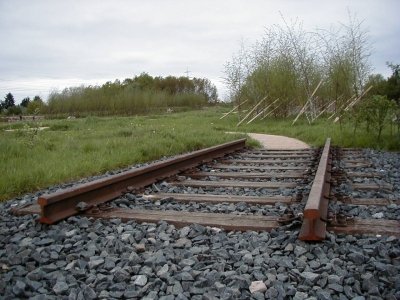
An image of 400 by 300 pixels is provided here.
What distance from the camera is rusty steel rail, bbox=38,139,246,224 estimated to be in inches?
115

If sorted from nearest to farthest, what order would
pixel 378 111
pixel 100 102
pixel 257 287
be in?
pixel 257 287, pixel 378 111, pixel 100 102

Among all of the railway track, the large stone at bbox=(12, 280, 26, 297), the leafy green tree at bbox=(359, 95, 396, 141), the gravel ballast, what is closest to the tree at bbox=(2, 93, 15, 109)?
the leafy green tree at bbox=(359, 95, 396, 141)

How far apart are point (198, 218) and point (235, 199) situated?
750 millimetres

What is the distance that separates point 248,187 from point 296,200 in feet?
2.90

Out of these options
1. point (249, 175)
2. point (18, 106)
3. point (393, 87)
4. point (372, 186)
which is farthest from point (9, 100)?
point (372, 186)

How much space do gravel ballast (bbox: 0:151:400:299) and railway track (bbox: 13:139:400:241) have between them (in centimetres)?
13

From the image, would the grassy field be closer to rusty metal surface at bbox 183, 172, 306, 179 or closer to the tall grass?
rusty metal surface at bbox 183, 172, 306, 179

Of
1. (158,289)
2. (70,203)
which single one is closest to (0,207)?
(70,203)

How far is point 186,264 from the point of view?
2193mm

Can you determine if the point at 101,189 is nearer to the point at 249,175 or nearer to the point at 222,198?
the point at 222,198

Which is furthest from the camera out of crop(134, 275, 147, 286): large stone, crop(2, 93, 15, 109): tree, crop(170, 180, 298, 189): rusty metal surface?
crop(2, 93, 15, 109): tree

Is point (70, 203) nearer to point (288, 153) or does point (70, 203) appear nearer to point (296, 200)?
point (296, 200)

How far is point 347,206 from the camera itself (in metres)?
3.29

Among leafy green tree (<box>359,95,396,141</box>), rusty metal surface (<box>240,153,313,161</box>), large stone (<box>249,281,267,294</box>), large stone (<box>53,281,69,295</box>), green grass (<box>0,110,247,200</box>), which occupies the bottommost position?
large stone (<box>53,281,69,295</box>)
